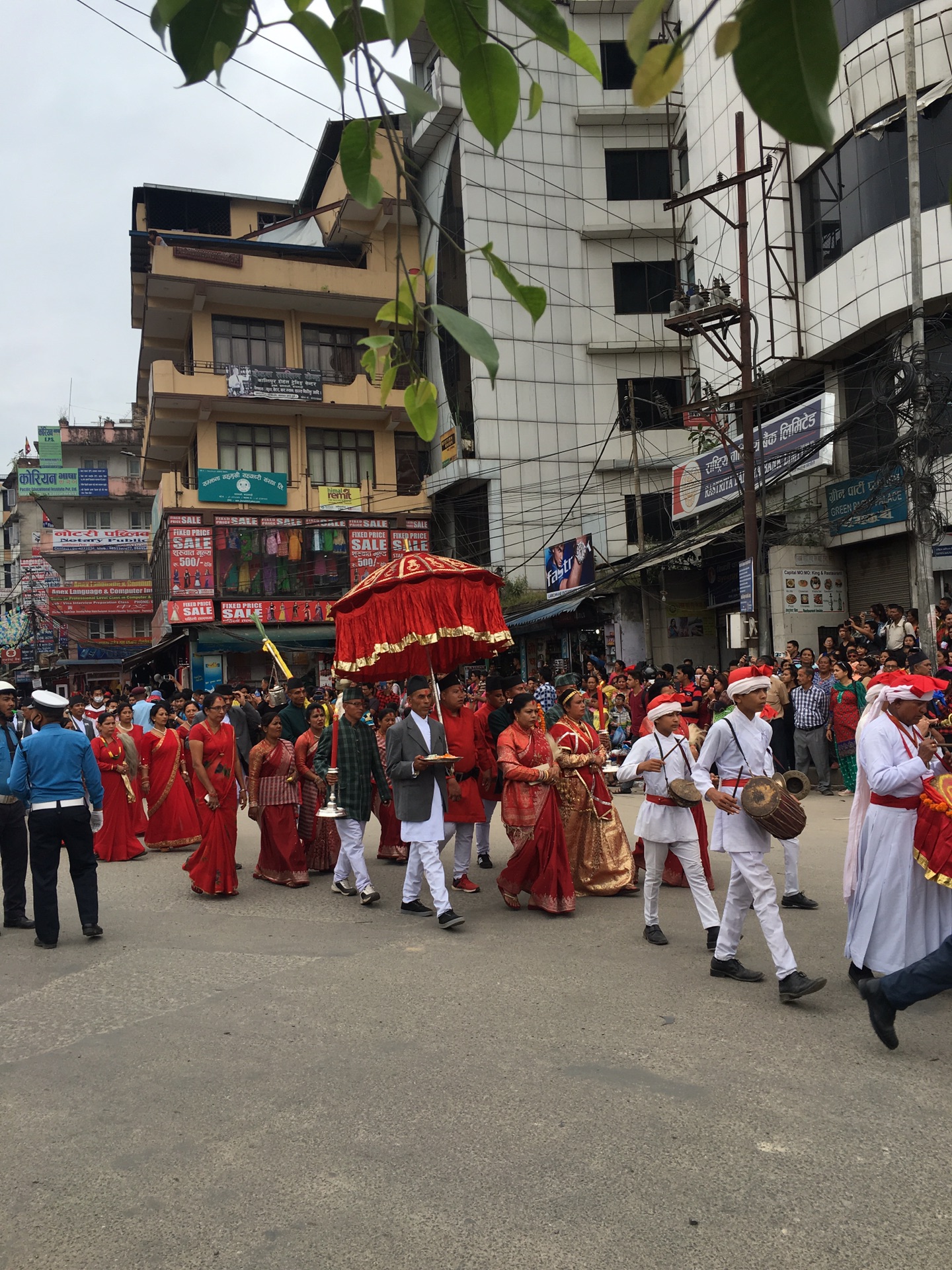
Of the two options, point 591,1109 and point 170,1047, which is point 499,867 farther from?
point 591,1109

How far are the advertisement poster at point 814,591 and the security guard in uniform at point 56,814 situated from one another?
15451 mm

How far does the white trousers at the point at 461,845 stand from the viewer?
27.5 ft

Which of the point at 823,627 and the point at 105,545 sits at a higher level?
the point at 105,545

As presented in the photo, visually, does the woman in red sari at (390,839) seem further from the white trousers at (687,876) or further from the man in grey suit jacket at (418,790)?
the white trousers at (687,876)

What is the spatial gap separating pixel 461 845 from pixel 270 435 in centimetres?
2671

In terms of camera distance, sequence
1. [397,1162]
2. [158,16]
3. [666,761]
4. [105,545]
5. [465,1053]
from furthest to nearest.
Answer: [105,545]
[666,761]
[465,1053]
[397,1162]
[158,16]

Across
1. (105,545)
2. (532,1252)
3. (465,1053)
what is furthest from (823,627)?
(105,545)

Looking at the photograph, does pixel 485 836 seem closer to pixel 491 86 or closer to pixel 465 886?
pixel 465 886

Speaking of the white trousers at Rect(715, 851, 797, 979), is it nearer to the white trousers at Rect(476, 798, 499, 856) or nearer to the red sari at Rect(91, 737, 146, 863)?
the white trousers at Rect(476, 798, 499, 856)

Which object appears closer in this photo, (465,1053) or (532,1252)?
(532,1252)

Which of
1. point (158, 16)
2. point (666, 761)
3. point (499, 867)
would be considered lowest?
point (499, 867)

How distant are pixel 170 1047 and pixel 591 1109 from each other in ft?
6.71

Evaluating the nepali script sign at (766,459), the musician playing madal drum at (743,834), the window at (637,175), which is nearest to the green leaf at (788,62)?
the musician playing madal drum at (743,834)

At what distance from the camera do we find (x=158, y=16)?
4.74ft
